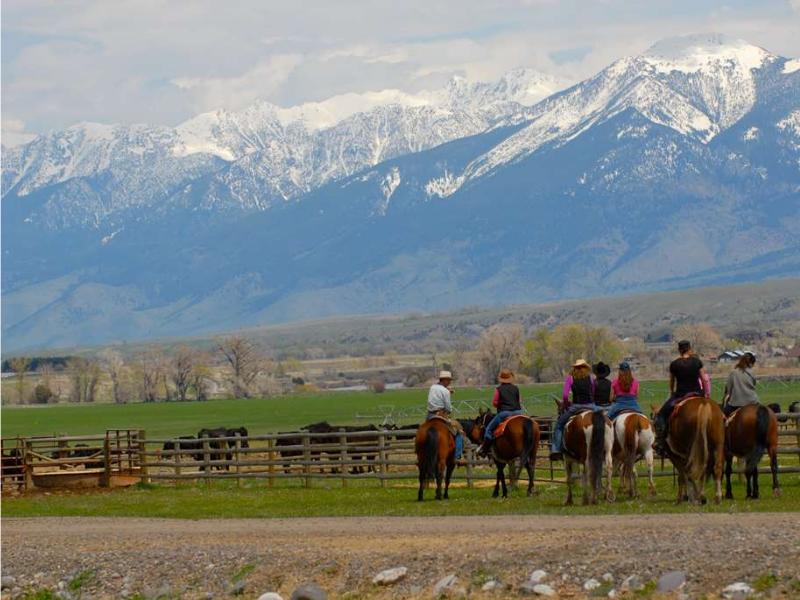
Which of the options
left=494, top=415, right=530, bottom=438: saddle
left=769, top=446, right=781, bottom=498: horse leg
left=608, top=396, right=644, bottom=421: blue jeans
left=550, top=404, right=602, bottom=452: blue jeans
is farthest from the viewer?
left=494, top=415, right=530, bottom=438: saddle

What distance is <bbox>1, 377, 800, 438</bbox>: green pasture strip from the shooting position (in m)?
91.1

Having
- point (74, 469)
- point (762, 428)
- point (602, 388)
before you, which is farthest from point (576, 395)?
point (74, 469)

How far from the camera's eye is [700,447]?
25.6 metres

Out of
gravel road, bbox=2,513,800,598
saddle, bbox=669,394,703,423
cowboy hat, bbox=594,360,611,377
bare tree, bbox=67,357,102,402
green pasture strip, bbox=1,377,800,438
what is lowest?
gravel road, bbox=2,513,800,598

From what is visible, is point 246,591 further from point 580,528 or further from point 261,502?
point 261,502

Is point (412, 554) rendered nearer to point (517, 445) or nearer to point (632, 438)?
point (632, 438)

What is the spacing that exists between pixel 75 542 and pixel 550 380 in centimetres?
12028

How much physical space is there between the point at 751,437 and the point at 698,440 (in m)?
1.88

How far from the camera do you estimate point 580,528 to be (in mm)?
23094

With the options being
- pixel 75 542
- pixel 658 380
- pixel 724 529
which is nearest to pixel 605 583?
pixel 724 529

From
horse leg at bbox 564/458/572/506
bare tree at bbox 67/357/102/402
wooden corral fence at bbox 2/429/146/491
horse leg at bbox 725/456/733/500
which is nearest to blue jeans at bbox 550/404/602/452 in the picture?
horse leg at bbox 564/458/572/506

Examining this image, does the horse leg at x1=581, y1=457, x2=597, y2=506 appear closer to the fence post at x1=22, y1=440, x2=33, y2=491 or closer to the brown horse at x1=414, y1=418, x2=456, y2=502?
the brown horse at x1=414, y1=418, x2=456, y2=502

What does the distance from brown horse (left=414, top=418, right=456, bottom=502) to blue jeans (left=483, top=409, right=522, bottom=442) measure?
59 cm

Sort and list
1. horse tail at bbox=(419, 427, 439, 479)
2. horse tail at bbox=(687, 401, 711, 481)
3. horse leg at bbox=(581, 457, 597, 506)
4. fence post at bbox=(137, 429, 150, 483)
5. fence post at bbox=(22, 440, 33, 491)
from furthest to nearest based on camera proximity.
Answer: fence post at bbox=(137, 429, 150, 483) < fence post at bbox=(22, 440, 33, 491) < horse tail at bbox=(419, 427, 439, 479) < horse leg at bbox=(581, 457, 597, 506) < horse tail at bbox=(687, 401, 711, 481)
